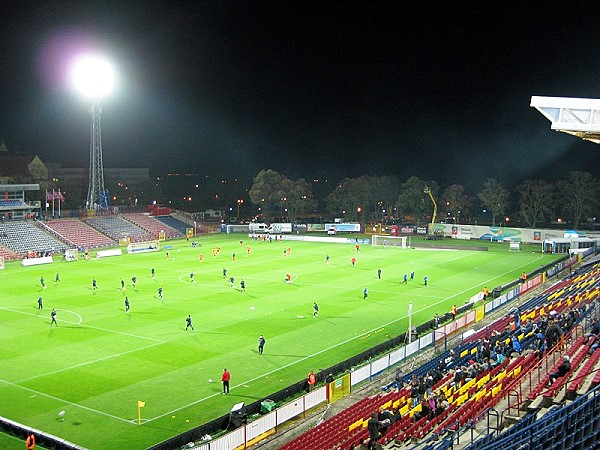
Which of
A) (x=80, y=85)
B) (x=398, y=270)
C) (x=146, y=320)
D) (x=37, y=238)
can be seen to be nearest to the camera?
(x=146, y=320)

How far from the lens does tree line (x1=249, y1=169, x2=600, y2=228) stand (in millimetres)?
102562

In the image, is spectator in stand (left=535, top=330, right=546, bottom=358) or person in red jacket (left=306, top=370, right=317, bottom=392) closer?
spectator in stand (left=535, top=330, right=546, bottom=358)

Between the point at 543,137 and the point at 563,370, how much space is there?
12316cm

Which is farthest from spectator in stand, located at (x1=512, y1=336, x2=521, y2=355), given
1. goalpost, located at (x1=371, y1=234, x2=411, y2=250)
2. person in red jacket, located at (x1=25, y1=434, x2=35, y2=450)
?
goalpost, located at (x1=371, y1=234, x2=411, y2=250)

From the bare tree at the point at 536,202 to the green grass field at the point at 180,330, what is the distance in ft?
128

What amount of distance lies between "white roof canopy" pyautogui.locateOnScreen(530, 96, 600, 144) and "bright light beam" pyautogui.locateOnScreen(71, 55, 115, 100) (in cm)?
6575

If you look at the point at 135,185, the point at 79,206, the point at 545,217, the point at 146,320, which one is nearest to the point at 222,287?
the point at 146,320

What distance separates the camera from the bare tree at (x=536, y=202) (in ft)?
336

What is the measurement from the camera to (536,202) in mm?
102250

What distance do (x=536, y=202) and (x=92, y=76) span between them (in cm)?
6972

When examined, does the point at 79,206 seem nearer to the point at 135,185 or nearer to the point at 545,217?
the point at 135,185

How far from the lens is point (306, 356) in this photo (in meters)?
31.6

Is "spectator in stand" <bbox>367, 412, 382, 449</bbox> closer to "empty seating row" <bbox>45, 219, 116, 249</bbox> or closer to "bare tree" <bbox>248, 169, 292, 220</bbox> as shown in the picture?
"empty seating row" <bbox>45, 219, 116, 249</bbox>

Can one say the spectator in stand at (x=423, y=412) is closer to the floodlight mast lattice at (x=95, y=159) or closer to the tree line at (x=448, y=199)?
the floodlight mast lattice at (x=95, y=159)
